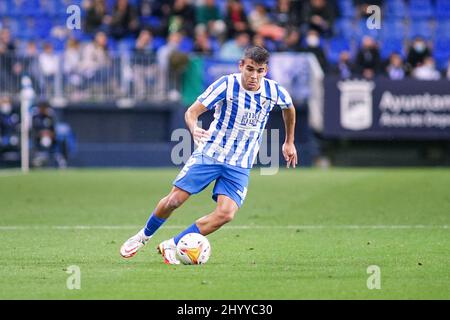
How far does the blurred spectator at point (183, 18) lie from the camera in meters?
25.9

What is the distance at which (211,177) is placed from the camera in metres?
9.50

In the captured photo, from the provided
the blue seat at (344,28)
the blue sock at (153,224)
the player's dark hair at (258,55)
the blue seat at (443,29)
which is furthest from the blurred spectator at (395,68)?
the player's dark hair at (258,55)

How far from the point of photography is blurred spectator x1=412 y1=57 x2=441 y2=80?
2461cm

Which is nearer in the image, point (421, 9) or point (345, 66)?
point (345, 66)

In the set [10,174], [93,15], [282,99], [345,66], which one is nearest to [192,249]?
[282,99]

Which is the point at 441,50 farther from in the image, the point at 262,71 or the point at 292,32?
the point at 262,71

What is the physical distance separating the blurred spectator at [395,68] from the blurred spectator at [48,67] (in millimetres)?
7698

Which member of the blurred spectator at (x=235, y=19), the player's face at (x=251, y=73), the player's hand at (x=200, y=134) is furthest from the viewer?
the blurred spectator at (x=235, y=19)

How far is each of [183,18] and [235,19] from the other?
1370mm

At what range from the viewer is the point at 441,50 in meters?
27.0

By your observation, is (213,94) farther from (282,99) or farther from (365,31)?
(365,31)

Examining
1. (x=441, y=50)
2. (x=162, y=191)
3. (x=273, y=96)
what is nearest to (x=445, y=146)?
(x=441, y=50)

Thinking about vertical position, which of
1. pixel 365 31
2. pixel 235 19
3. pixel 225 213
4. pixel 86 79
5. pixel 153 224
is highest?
pixel 235 19

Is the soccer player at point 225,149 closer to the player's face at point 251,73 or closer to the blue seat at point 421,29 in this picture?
the player's face at point 251,73
